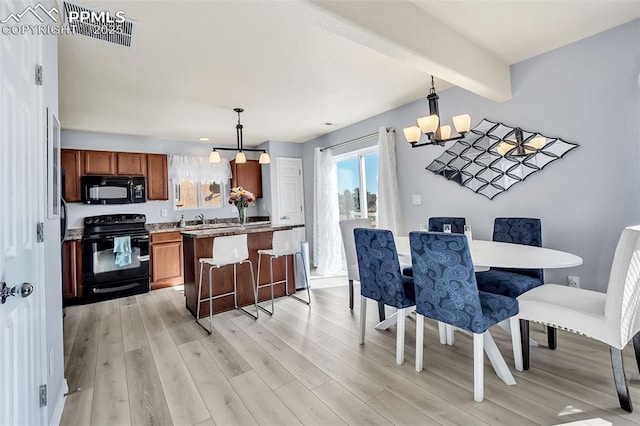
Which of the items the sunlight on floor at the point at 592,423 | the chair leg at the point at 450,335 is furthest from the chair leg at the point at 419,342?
the sunlight on floor at the point at 592,423

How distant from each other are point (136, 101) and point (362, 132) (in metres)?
3.02

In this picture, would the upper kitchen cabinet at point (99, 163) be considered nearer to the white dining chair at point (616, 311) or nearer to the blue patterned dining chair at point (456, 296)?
the blue patterned dining chair at point (456, 296)

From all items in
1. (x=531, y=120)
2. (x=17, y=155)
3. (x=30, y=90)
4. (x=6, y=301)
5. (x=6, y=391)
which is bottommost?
(x=6, y=391)

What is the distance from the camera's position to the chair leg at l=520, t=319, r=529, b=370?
2041 millimetres

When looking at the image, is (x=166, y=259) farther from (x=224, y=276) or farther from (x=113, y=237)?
(x=224, y=276)

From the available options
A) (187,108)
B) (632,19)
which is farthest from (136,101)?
(632,19)

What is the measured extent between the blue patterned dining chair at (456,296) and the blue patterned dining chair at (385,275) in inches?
7.1

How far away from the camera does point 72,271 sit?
3.90 m

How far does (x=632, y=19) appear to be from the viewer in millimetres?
2289

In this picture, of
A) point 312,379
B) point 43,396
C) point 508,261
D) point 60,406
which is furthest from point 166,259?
point 508,261

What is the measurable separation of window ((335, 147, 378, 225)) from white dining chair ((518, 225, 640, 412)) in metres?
2.90

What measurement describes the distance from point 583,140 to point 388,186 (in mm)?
2012

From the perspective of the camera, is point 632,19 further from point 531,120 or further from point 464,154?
point 464,154

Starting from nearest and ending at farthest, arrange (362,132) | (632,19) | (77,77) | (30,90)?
(30,90)
(632,19)
(77,77)
(362,132)
